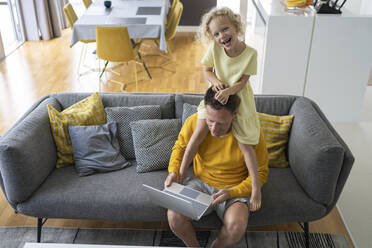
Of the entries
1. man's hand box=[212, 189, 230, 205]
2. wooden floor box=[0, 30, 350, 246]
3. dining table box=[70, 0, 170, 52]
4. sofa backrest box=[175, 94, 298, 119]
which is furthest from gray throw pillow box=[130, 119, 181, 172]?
dining table box=[70, 0, 170, 52]

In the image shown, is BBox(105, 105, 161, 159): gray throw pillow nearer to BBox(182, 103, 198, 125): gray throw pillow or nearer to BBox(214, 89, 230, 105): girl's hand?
BBox(182, 103, 198, 125): gray throw pillow

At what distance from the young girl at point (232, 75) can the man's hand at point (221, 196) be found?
0.14m

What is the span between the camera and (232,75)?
2189mm

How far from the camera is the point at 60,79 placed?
5055 millimetres

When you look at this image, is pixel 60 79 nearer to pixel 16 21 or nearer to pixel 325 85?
pixel 16 21

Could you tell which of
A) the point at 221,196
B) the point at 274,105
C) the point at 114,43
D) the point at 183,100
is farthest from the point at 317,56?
the point at 221,196

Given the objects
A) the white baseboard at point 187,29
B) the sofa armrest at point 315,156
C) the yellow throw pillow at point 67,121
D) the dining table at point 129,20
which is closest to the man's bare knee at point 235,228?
the sofa armrest at point 315,156

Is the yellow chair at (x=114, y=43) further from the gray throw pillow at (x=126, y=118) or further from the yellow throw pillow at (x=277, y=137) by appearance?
the yellow throw pillow at (x=277, y=137)

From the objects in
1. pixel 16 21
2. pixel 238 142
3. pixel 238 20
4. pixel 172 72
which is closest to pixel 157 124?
pixel 238 142

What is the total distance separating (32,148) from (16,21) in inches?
186

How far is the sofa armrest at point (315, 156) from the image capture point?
2166 millimetres

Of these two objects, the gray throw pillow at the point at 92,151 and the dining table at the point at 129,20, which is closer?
the gray throw pillow at the point at 92,151

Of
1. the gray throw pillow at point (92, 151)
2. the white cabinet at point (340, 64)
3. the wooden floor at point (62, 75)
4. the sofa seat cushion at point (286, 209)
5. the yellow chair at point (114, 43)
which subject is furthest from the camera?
the wooden floor at point (62, 75)

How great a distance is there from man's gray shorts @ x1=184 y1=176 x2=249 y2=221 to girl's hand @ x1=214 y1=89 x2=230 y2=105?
0.52 m
